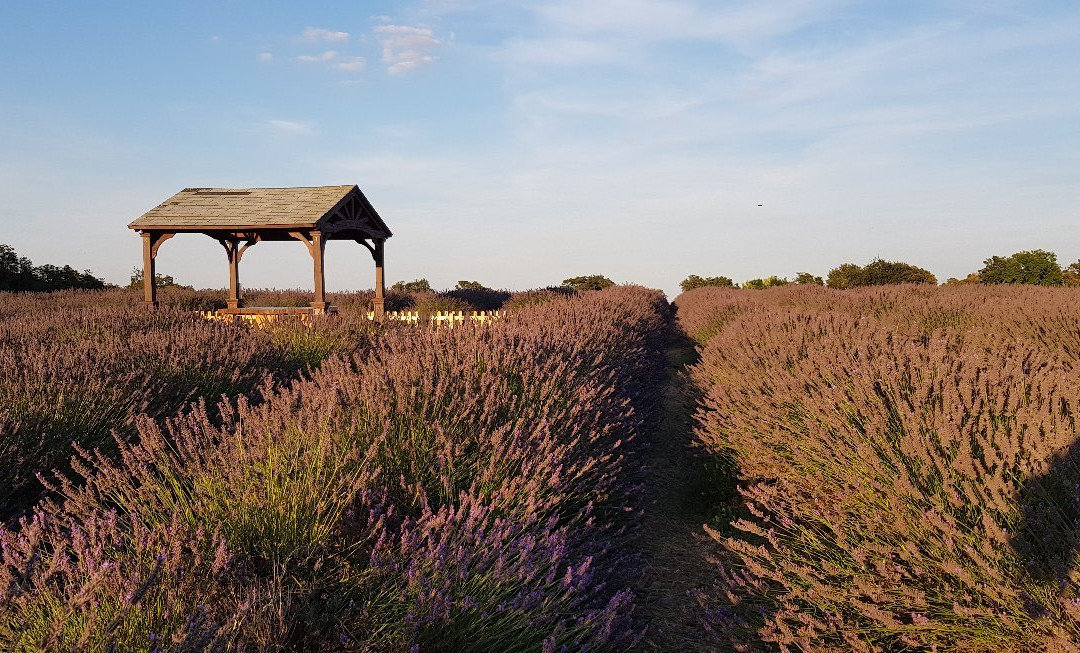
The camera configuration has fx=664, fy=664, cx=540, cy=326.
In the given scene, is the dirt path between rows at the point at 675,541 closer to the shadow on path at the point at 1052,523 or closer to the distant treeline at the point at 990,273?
the shadow on path at the point at 1052,523

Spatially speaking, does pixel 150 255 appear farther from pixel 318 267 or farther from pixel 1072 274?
pixel 1072 274

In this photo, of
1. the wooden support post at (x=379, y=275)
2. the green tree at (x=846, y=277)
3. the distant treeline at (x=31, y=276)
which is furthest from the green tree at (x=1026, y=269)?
the distant treeline at (x=31, y=276)

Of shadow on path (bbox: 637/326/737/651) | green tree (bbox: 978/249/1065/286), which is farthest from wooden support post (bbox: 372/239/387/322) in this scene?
green tree (bbox: 978/249/1065/286)

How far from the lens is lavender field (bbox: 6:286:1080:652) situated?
1.90 meters

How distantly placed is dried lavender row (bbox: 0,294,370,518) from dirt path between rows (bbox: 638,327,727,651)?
278 cm

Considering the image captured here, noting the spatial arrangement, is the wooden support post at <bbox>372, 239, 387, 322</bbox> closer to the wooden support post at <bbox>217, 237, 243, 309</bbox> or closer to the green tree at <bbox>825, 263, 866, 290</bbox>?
the wooden support post at <bbox>217, 237, 243, 309</bbox>

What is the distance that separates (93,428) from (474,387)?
2.30m

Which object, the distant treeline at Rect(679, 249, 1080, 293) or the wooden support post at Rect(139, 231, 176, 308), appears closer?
the wooden support post at Rect(139, 231, 176, 308)

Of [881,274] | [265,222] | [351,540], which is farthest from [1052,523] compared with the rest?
[881,274]

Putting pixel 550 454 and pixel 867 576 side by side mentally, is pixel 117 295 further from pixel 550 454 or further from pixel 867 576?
pixel 867 576

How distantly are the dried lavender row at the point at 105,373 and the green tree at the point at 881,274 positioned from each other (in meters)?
27.3

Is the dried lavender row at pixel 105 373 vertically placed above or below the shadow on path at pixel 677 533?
above

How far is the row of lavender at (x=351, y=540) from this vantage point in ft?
5.50

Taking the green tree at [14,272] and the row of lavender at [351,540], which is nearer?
the row of lavender at [351,540]
